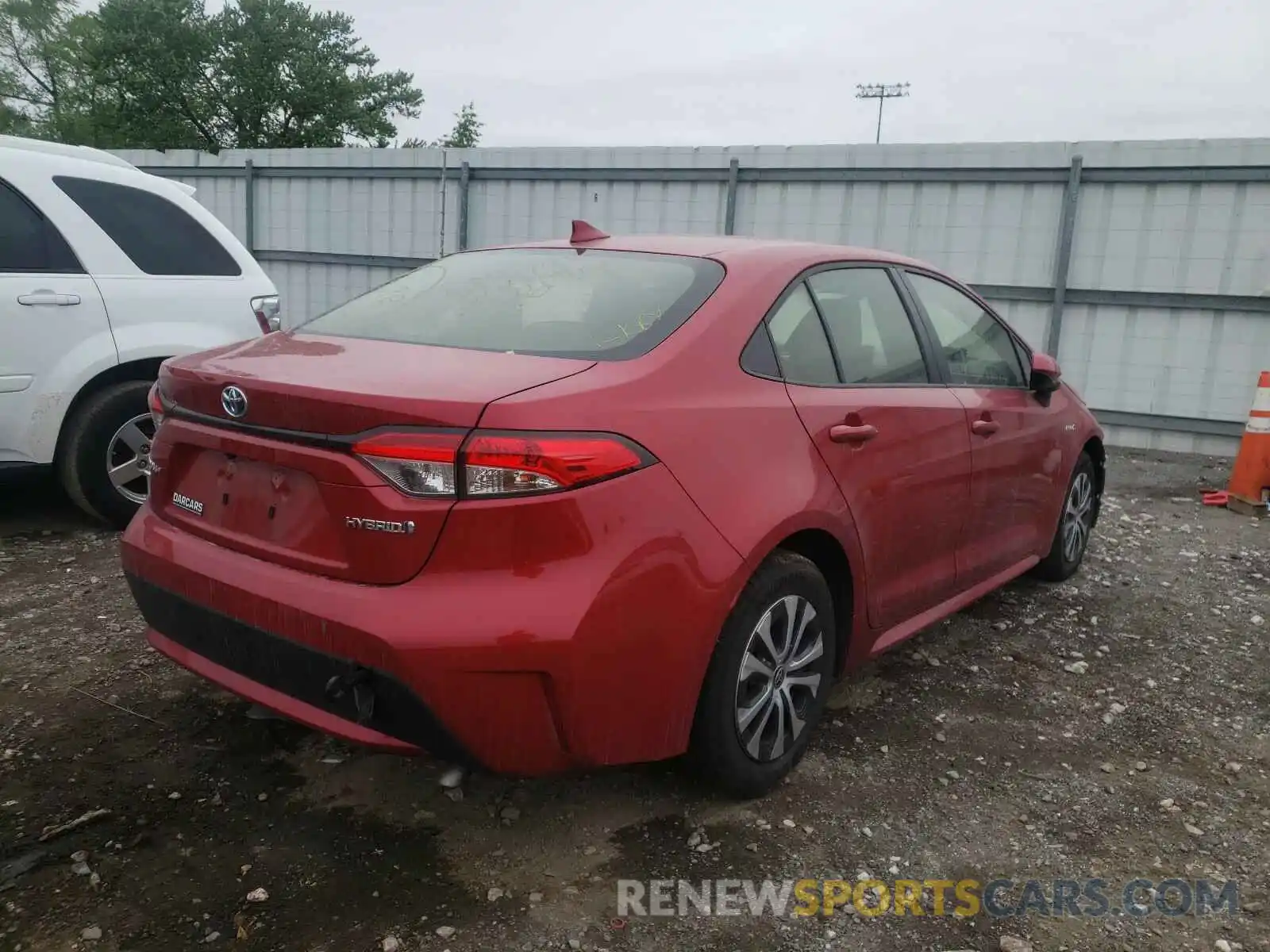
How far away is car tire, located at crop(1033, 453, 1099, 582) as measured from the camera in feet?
15.4

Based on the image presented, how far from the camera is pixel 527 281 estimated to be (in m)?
2.98

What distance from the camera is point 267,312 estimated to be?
533cm

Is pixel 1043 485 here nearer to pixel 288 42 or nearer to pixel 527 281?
pixel 527 281

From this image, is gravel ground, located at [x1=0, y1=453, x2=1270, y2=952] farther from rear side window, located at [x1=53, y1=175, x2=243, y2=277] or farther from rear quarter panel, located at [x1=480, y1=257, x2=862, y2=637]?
rear side window, located at [x1=53, y1=175, x2=243, y2=277]

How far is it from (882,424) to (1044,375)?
1454 millimetres

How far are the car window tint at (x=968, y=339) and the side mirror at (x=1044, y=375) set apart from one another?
6cm

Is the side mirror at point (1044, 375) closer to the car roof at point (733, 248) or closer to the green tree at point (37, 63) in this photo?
the car roof at point (733, 248)

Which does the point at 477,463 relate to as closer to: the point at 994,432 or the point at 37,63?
the point at 994,432

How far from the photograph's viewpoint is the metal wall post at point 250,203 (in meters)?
12.7

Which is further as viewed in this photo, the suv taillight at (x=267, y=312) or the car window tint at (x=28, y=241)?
the suv taillight at (x=267, y=312)

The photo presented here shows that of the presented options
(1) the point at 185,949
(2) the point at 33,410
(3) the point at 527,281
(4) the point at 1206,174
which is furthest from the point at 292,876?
(4) the point at 1206,174

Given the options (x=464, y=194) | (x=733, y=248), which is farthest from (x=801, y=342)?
(x=464, y=194)

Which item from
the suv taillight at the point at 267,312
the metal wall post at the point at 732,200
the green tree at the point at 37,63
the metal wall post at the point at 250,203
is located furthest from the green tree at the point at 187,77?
the suv taillight at the point at 267,312

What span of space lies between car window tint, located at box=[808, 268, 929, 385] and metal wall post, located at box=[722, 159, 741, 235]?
664cm
